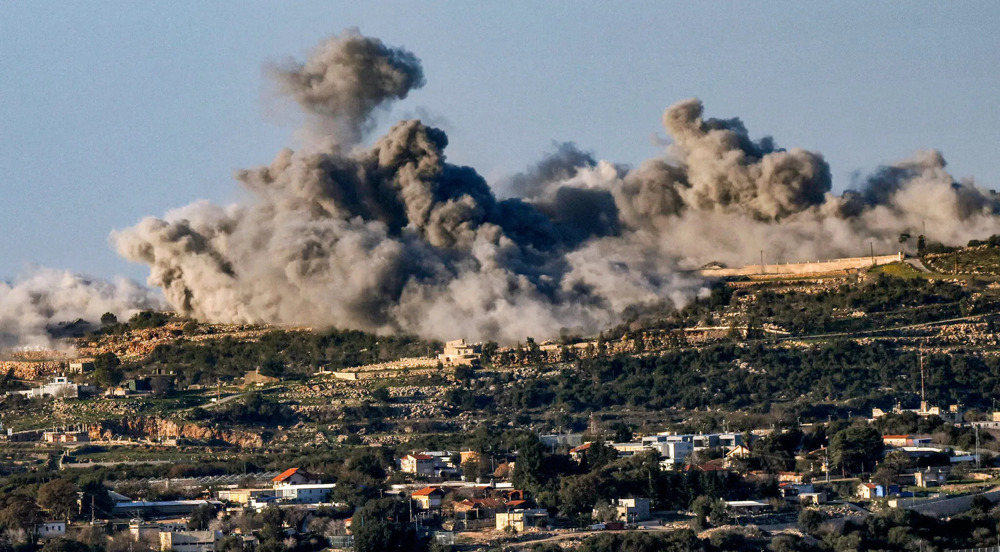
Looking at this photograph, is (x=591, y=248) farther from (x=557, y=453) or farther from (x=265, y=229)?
(x=557, y=453)

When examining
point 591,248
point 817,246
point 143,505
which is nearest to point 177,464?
point 143,505

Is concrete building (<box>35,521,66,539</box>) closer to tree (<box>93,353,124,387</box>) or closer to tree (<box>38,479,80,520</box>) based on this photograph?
tree (<box>38,479,80,520</box>)

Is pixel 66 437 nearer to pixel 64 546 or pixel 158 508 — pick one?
pixel 158 508

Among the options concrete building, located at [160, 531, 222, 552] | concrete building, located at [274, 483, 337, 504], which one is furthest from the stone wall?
concrete building, located at [160, 531, 222, 552]

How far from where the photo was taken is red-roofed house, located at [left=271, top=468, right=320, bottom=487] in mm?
81188

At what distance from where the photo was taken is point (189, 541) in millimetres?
73750

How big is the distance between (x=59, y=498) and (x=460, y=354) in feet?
87.6

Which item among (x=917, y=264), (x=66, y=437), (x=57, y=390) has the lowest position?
(x=66, y=437)

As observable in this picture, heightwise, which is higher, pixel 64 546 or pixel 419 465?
pixel 419 465

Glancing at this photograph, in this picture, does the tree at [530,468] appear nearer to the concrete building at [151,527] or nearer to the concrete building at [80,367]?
the concrete building at [151,527]

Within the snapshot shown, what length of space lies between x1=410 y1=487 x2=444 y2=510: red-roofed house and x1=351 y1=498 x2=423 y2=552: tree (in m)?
1.43

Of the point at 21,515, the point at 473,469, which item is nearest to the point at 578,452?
the point at 473,469

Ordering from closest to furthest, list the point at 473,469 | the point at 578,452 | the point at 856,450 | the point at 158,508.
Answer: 1. the point at 158,508
2. the point at 856,450
3. the point at 578,452
4. the point at 473,469

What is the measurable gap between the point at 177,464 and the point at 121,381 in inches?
685
